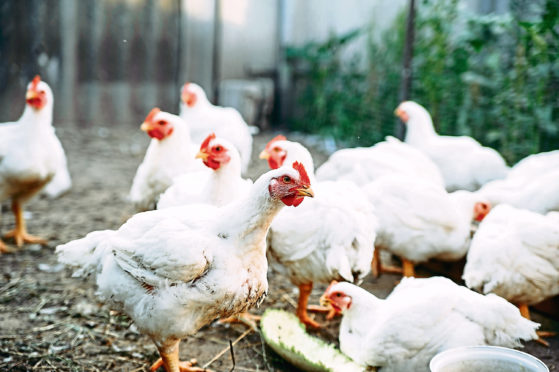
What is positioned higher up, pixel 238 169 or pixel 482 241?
pixel 238 169

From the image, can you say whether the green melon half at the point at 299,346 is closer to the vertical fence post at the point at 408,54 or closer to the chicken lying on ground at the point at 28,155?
the chicken lying on ground at the point at 28,155

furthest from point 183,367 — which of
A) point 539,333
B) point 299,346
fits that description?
point 539,333

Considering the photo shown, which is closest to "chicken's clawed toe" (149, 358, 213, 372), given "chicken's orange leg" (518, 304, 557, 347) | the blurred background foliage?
"chicken's orange leg" (518, 304, 557, 347)

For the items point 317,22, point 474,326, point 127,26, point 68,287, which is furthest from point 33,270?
point 317,22

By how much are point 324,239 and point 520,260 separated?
99 cm

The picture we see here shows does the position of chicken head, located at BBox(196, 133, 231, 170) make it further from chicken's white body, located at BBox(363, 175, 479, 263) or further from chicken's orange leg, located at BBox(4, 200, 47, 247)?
chicken's orange leg, located at BBox(4, 200, 47, 247)

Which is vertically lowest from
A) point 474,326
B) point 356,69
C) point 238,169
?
point 474,326

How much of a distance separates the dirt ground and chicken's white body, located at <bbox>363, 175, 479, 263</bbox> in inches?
15.2

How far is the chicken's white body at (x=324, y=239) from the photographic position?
299cm

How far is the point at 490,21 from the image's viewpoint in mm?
5441

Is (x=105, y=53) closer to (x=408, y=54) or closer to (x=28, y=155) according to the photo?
(x=28, y=155)

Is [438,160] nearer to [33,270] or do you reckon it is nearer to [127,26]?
[33,270]

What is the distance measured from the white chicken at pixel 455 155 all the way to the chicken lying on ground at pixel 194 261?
2.71 m

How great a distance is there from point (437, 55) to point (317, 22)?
2.99m
